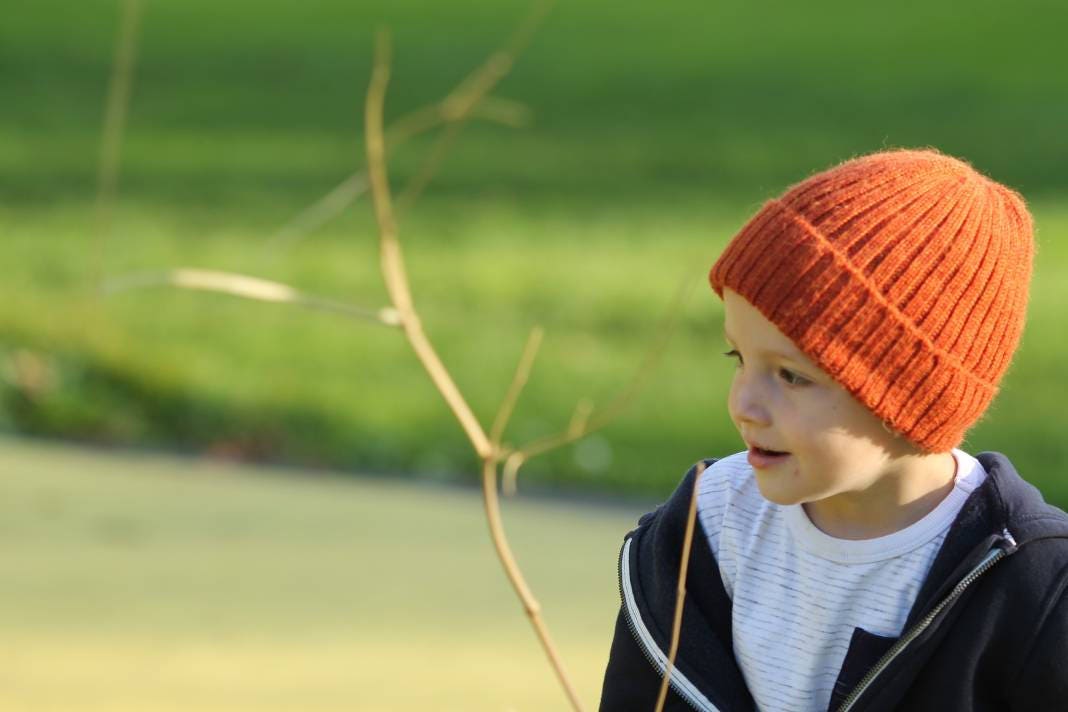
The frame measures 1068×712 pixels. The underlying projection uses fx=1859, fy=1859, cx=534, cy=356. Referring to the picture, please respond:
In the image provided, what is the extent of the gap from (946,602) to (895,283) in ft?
1.16

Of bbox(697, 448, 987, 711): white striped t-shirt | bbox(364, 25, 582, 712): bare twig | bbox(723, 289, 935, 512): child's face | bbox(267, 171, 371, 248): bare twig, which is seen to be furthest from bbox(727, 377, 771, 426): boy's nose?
bbox(267, 171, 371, 248): bare twig

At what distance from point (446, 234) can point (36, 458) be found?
373 centimetres

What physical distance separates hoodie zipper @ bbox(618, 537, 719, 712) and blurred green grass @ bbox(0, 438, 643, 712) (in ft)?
6.48

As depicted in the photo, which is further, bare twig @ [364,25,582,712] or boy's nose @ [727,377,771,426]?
boy's nose @ [727,377,771,426]

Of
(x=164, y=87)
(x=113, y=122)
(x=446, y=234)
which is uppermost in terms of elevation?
(x=164, y=87)

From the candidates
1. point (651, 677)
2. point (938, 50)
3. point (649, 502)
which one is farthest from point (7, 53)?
point (651, 677)

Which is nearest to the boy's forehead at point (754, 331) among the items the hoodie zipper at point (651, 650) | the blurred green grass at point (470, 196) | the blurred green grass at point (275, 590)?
the hoodie zipper at point (651, 650)

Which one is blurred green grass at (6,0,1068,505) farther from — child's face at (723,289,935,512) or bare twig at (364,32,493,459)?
bare twig at (364,32,493,459)

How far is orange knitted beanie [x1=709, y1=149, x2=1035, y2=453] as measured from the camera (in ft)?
6.73

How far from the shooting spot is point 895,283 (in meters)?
2.06

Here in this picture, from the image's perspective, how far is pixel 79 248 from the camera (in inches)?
340

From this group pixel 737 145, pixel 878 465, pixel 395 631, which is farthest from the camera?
pixel 737 145

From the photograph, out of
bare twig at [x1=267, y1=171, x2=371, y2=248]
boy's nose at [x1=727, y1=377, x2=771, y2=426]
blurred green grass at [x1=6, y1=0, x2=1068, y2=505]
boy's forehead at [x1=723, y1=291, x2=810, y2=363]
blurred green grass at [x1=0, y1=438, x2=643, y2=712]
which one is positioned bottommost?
boy's nose at [x1=727, y1=377, x2=771, y2=426]

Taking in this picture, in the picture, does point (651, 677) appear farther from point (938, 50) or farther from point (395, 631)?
point (938, 50)
